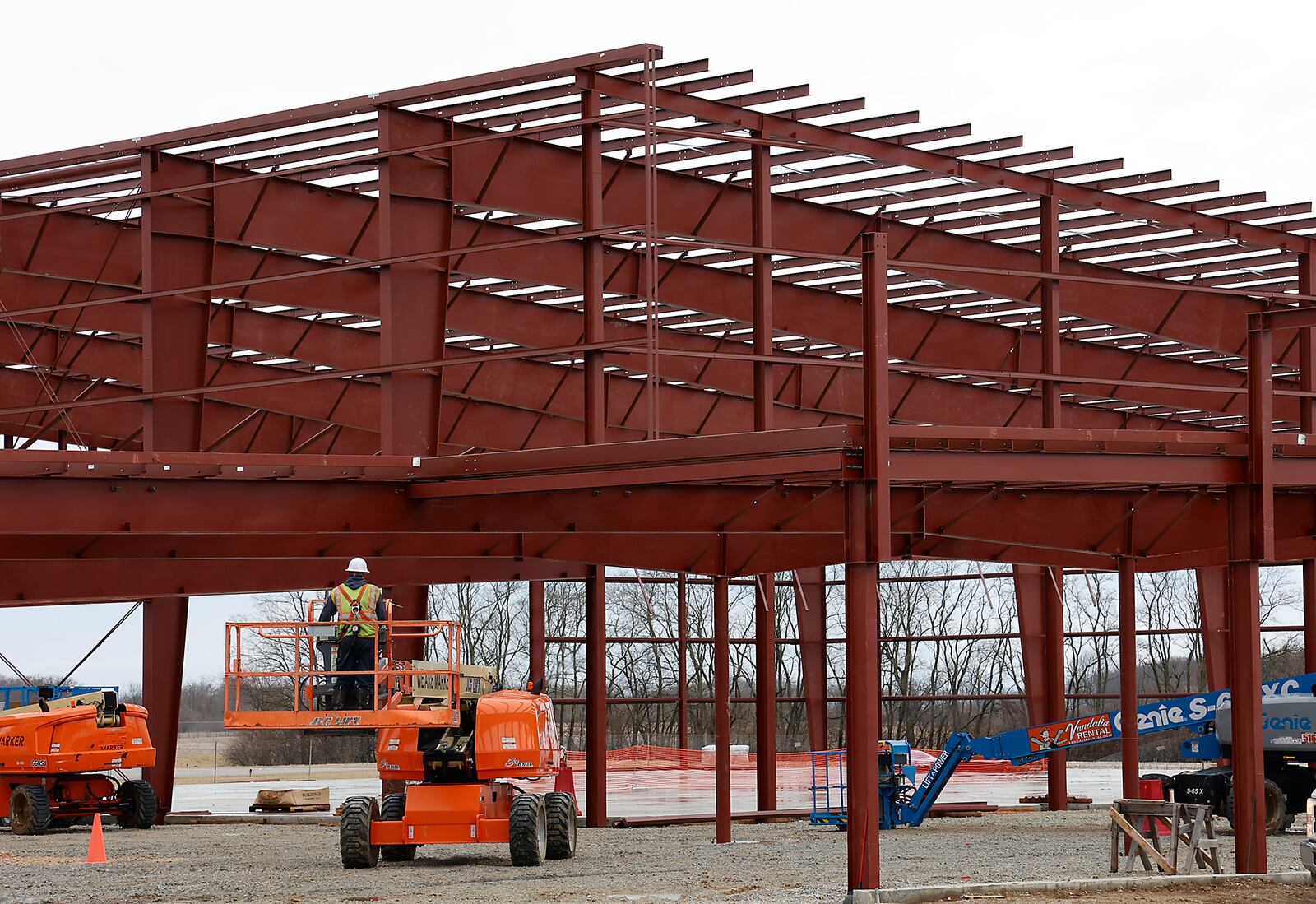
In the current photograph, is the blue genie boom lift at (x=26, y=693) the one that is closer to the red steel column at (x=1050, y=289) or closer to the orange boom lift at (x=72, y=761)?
the orange boom lift at (x=72, y=761)

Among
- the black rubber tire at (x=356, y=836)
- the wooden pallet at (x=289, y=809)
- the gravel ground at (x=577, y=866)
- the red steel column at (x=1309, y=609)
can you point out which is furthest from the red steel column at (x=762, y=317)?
the red steel column at (x=1309, y=609)

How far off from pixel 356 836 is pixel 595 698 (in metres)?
9.27

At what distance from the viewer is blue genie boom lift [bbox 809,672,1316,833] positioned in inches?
1103

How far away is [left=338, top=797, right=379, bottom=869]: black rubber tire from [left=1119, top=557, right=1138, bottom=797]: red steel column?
13.5 metres

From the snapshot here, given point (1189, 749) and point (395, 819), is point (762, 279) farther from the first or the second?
point (1189, 749)

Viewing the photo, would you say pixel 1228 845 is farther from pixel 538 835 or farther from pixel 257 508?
pixel 257 508

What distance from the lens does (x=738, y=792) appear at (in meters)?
47.9

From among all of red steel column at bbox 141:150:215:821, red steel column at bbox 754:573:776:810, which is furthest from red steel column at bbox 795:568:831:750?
red steel column at bbox 141:150:215:821

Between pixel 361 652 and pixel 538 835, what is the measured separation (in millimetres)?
3689

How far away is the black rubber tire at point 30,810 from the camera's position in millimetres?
29594

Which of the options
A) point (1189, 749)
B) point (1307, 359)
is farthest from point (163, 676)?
point (1307, 359)

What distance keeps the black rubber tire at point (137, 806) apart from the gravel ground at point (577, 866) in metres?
0.62

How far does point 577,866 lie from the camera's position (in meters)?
21.9

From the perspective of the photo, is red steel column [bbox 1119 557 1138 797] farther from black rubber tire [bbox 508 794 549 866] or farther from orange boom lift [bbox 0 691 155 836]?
orange boom lift [bbox 0 691 155 836]
